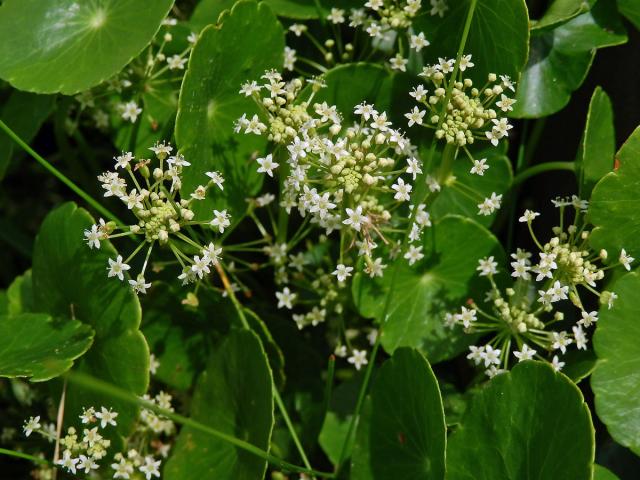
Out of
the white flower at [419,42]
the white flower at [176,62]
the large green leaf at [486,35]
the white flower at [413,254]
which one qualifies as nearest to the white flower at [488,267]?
the white flower at [413,254]

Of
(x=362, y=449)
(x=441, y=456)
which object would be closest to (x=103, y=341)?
(x=362, y=449)

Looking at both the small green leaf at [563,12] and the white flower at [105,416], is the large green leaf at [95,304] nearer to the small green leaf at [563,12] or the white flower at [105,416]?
the white flower at [105,416]

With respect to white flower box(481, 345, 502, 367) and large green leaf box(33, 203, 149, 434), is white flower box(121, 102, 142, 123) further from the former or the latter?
white flower box(481, 345, 502, 367)

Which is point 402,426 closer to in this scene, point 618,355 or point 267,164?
point 618,355

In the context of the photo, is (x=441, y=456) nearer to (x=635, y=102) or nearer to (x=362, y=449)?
(x=362, y=449)

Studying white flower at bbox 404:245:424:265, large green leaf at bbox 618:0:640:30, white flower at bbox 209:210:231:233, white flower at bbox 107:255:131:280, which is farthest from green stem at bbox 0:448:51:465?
large green leaf at bbox 618:0:640:30

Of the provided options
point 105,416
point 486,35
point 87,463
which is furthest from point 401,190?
point 87,463
